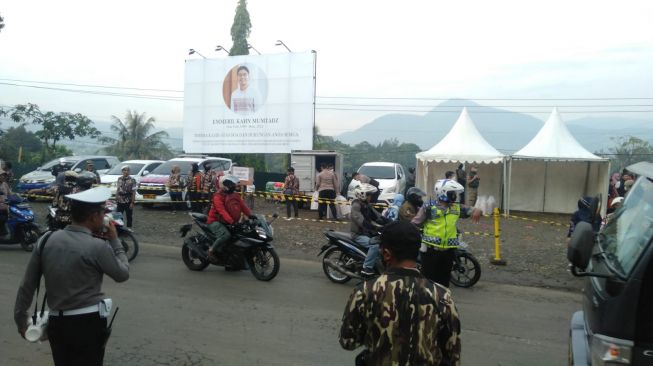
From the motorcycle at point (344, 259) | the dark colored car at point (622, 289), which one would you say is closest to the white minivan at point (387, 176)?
the motorcycle at point (344, 259)

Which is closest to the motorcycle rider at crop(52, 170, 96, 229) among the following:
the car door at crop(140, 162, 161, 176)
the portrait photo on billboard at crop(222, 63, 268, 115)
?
the car door at crop(140, 162, 161, 176)

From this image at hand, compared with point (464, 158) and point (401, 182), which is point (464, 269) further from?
point (401, 182)

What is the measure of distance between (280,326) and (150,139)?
39.9 metres

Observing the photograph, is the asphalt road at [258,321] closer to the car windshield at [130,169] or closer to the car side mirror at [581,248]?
the car side mirror at [581,248]

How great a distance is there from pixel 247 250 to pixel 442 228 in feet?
11.0

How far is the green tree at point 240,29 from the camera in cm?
4131

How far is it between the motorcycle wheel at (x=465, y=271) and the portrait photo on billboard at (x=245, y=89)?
1835cm

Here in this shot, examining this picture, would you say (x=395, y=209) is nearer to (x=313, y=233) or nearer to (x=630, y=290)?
(x=630, y=290)

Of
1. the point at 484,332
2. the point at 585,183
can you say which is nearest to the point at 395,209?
the point at 484,332

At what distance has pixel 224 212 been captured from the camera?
26.9ft

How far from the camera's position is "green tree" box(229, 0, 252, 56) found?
4131 centimetres

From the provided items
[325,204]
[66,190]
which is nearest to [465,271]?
[66,190]

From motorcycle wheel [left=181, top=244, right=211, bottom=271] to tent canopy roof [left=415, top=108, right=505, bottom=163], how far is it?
11.6m

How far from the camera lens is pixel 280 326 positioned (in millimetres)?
5953
